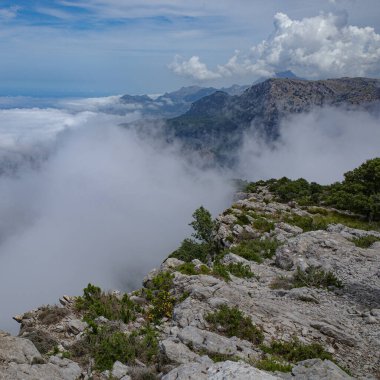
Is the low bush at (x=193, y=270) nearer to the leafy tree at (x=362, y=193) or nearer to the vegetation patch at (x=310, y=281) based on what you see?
the vegetation patch at (x=310, y=281)

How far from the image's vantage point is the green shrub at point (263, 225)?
1540 inches

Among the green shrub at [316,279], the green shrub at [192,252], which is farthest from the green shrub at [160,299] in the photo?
the green shrub at [192,252]

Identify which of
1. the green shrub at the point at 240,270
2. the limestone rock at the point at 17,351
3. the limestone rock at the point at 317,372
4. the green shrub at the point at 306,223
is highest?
the limestone rock at the point at 17,351

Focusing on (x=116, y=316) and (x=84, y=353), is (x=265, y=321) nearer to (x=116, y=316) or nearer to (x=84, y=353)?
(x=116, y=316)

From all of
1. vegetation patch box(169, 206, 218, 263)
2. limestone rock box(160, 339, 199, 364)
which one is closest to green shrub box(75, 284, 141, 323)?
limestone rock box(160, 339, 199, 364)

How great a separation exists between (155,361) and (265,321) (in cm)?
625

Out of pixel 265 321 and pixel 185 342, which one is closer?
pixel 185 342

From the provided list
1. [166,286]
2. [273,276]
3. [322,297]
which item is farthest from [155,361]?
[273,276]

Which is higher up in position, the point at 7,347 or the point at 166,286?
the point at 7,347

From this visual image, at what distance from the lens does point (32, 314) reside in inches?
741

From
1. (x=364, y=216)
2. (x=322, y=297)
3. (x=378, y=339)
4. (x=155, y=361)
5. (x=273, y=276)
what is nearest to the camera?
(x=155, y=361)

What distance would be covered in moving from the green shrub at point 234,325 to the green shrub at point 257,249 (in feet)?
38.7

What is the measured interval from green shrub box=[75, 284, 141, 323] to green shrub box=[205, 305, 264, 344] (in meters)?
4.00

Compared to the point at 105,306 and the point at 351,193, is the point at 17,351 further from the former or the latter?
the point at 351,193
